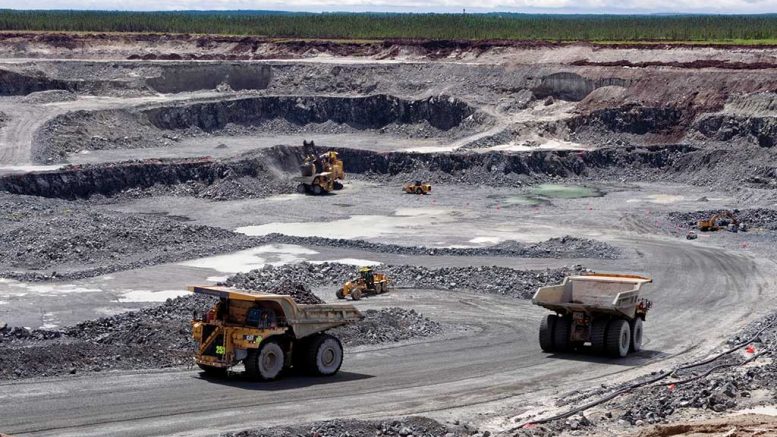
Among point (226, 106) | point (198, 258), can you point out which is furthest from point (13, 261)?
point (226, 106)

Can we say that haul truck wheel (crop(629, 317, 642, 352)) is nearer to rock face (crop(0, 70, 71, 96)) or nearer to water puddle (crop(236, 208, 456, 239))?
water puddle (crop(236, 208, 456, 239))

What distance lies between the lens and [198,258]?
4012cm

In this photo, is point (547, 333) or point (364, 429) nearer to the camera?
point (364, 429)

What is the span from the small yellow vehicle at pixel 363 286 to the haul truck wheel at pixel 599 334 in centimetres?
925

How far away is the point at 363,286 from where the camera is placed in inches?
1358

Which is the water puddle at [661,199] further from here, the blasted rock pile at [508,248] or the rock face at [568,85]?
the rock face at [568,85]

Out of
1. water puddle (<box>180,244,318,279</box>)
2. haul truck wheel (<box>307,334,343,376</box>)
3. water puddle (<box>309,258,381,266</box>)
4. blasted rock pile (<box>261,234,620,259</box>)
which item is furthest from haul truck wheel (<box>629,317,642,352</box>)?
water puddle (<box>180,244,318,279</box>)

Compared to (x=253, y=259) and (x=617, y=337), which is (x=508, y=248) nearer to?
(x=253, y=259)

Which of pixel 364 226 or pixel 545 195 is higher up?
pixel 545 195

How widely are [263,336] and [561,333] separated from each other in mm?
7254

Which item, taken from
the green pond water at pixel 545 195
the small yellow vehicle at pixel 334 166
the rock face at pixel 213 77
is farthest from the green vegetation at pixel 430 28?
the small yellow vehicle at pixel 334 166

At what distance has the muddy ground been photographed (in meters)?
22.1

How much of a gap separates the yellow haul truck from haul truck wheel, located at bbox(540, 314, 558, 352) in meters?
5.33

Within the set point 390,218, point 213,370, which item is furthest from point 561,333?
point 390,218
